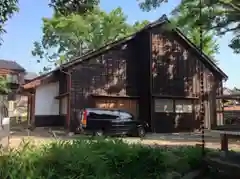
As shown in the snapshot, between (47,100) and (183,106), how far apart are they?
34.8 feet

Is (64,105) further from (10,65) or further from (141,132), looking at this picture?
(10,65)

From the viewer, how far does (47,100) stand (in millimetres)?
19969

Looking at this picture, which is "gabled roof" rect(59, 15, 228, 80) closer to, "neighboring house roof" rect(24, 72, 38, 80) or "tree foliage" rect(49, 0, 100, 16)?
"tree foliage" rect(49, 0, 100, 16)

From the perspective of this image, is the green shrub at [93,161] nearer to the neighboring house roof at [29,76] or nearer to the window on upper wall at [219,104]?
the window on upper wall at [219,104]

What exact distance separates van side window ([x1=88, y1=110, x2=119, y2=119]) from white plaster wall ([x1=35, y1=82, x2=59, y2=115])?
648cm

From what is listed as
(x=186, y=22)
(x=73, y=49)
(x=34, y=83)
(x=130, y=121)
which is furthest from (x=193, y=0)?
(x=73, y=49)

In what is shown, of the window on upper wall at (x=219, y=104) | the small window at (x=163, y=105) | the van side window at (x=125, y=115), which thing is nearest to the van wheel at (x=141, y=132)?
the van side window at (x=125, y=115)

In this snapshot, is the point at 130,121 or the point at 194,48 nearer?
the point at 130,121

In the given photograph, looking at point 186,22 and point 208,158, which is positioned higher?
point 186,22

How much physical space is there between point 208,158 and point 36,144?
3.61m

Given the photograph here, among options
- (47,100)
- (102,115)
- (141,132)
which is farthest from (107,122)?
(47,100)

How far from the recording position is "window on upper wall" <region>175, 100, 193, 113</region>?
20062mm

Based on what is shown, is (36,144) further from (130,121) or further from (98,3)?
(130,121)

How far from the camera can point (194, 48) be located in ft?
69.3
